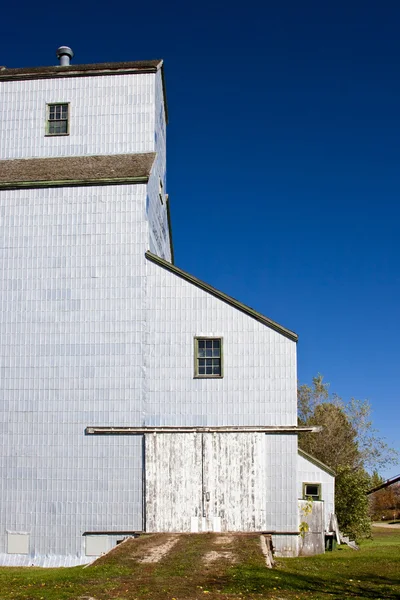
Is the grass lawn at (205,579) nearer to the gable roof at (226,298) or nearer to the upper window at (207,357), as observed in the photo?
the upper window at (207,357)

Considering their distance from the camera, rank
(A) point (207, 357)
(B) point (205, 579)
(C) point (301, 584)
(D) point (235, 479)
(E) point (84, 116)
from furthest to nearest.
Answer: (E) point (84, 116) < (A) point (207, 357) < (D) point (235, 479) < (C) point (301, 584) < (B) point (205, 579)

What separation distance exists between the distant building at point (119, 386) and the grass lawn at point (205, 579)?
277 cm

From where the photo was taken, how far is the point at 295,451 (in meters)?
20.4

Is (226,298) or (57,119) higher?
(57,119)

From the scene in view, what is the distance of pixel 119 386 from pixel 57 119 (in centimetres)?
967

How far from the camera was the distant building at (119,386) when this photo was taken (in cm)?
2030

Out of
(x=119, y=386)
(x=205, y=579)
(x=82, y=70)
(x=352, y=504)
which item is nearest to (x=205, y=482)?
(x=119, y=386)

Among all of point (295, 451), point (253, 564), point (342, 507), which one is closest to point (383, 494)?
point (342, 507)

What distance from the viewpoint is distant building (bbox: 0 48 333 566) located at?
66.6 feet

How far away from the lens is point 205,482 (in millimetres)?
20375

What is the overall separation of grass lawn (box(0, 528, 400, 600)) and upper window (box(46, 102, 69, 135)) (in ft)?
45.7

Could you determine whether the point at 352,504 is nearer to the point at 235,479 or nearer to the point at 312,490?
the point at 312,490

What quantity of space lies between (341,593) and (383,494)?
215 feet

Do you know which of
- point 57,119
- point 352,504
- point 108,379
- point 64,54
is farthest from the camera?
point 352,504
